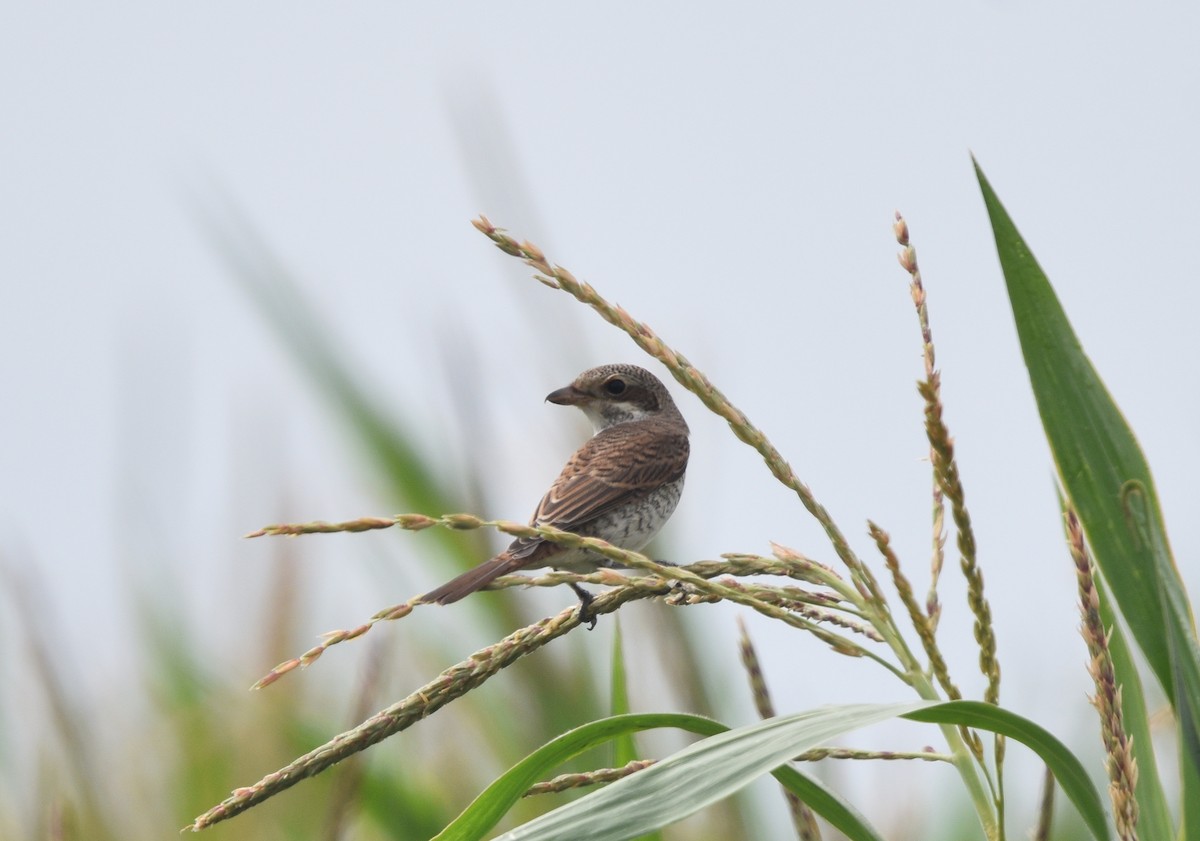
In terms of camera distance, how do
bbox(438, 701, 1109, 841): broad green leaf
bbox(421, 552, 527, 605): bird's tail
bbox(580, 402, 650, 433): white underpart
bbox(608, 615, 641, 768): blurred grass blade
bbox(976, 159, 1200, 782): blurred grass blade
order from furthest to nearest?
1. bbox(580, 402, 650, 433): white underpart
2. bbox(421, 552, 527, 605): bird's tail
3. bbox(608, 615, 641, 768): blurred grass blade
4. bbox(976, 159, 1200, 782): blurred grass blade
5. bbox(438, 701, 1109, 841): broad green leaf

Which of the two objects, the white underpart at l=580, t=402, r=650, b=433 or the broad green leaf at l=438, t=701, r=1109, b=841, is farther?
the white underpart at l=580, t=402, r=650, b=433

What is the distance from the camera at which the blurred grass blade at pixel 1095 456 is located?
4.99 feet

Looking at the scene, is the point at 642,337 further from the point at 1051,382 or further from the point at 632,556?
the point at 1051,382

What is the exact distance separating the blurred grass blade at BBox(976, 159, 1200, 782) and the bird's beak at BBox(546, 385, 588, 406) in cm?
254

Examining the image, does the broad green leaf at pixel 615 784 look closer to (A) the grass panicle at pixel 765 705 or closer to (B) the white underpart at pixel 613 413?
(A) the grass panicle at pixel 765 705

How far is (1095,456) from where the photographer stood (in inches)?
63.0

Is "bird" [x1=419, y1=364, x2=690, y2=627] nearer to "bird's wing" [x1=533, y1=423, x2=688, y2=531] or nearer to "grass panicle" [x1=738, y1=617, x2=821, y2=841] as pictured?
"bird's wing" [x1=533, y1=423, x2=688, y2=531]

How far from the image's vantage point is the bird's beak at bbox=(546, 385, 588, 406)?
4141 mm

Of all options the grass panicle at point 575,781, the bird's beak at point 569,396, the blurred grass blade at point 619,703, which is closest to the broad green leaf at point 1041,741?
the grass panicle at point 575,781

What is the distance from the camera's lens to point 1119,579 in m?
1.54

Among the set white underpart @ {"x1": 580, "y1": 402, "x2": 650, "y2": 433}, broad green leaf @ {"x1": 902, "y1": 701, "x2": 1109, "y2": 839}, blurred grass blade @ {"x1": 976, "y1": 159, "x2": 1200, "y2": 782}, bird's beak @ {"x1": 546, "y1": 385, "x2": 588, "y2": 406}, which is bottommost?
broad green leaf @ {"x1": 902, "y1": 701, "x2": 1109, "y2": 839}

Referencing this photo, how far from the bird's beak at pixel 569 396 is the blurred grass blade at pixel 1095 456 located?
8.32ft

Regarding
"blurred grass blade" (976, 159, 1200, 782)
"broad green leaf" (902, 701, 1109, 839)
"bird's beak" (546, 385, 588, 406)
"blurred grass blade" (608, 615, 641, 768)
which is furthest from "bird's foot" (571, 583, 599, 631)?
"bird's beak" (546, 385, 588, 406)

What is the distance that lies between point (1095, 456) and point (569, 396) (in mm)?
2726
